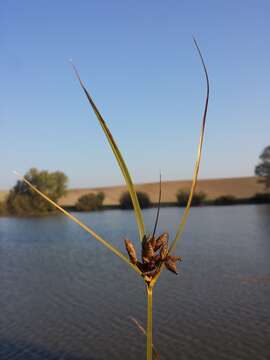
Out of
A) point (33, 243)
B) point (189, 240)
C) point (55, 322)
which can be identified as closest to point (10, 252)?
point (33, 243)

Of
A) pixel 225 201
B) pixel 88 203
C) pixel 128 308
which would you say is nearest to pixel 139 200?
pixel 88 203

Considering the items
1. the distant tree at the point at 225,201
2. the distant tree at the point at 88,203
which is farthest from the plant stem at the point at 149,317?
the distant tree at the point at 225,201

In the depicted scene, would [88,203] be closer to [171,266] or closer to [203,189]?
[203,189]

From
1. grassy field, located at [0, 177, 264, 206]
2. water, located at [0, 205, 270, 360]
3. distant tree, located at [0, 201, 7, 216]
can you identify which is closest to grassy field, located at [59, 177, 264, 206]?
grassy field, located at [0, 177, 264, 206]

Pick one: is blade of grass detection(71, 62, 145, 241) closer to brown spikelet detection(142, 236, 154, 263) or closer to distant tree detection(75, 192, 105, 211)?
brown spikelet detection(142, 236, 154, 263)

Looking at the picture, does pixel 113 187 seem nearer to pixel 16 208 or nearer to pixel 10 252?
pixel 16 208

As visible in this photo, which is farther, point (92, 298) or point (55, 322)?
point (92, 298)

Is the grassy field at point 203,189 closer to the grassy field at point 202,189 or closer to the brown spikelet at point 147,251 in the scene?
the grassy field at point 202,189
